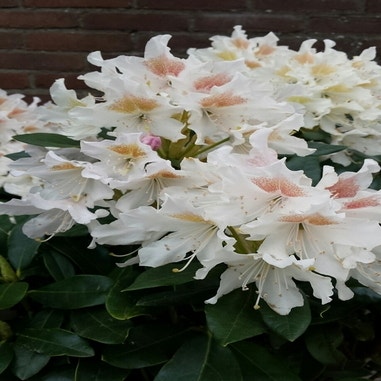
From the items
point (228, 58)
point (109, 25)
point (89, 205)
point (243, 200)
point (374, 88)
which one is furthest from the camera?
point (109, 25)

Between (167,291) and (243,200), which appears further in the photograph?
(167,291)

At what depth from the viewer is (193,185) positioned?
0.75 m

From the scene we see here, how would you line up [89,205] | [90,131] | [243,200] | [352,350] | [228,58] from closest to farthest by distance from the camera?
1. [243,200]
2. [89,205]
3. [90,131]
4. [352,350]
5. [228,58]

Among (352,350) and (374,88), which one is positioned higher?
(374,88)

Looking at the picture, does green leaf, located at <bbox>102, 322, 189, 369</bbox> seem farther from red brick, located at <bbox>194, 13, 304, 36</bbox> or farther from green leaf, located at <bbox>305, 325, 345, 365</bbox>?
red brick, located at <bbox>194, 13, 304, 36</bbox>

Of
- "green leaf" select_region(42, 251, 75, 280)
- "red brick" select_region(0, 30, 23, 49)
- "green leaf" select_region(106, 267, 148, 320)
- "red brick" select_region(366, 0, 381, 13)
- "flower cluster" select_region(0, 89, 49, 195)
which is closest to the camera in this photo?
"green leaf" select_region(106, 267, 148, 320)

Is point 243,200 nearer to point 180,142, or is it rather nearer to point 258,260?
point 258,260

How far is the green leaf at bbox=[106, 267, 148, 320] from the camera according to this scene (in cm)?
78

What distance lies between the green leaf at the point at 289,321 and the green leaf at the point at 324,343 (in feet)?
0.43

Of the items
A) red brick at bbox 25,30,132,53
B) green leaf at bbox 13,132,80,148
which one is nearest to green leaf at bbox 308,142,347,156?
green leaf at bbox 13,132,80,148

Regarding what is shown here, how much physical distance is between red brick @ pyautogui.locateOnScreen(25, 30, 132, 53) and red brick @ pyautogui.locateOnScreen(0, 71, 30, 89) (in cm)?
13

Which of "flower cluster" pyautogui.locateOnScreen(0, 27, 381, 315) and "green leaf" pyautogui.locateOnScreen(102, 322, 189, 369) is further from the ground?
"flower cluster" pyautogui.locateOnScreen(0, 27, 381, 315)

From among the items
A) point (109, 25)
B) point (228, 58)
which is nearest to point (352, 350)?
point (228, 58)

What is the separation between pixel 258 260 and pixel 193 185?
0.12 m
